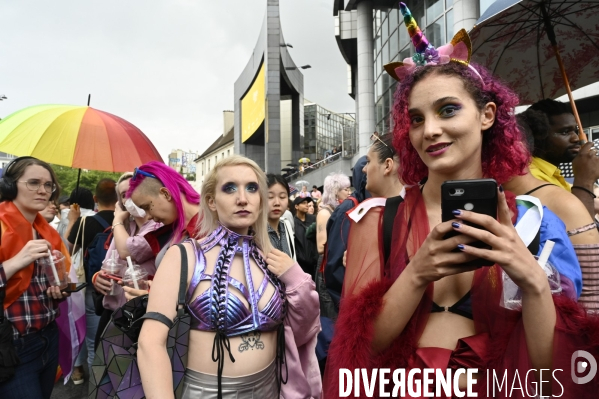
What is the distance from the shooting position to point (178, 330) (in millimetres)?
1804

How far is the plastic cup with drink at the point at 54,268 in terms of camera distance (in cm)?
303

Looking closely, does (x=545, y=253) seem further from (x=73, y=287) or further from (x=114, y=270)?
(x=73, y=287)

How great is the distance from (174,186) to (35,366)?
1585 mm

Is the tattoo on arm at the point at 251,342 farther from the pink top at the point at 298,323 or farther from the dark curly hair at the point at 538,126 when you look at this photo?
the dark curly hair at the point at 538,126

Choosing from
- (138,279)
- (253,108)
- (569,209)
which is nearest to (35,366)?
(138,279)

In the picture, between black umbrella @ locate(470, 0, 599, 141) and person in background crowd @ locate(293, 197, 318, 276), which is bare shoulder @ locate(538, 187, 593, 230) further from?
person in background crowd @ locate(293, 197, 318, 276)

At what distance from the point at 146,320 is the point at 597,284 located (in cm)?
186

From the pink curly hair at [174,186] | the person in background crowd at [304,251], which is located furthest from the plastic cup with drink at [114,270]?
the person in background crowd at [304,251]

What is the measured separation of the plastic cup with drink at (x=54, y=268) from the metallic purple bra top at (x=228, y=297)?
1.67m

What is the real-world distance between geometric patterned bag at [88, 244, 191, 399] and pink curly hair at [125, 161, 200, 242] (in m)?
0.89

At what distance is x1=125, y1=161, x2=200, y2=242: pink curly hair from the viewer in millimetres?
2893

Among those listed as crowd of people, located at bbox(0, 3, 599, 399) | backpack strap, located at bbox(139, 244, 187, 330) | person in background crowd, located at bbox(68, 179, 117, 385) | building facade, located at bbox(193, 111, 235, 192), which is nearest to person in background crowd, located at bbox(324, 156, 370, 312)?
crowd of people, located at bbox(0, 3, 599, 399)

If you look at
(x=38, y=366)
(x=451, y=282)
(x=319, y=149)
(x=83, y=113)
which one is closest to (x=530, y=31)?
(x=451, y=282)

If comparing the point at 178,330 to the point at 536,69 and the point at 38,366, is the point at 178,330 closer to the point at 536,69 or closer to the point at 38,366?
the point at 38,366
